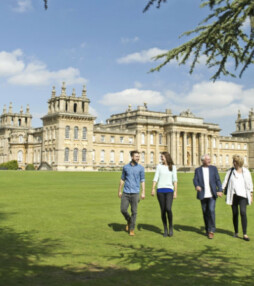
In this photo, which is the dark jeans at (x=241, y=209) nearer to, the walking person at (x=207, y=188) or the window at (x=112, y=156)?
the walking person at (x=207, y=188)

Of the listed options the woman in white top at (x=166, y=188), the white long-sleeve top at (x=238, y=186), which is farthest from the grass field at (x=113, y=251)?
the white long-sleeve top at (x=238, y=186)

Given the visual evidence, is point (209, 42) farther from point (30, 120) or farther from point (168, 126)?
point (30, 120)

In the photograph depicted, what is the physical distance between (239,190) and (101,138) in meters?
70.7

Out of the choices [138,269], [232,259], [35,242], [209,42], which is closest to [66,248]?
[35,242]

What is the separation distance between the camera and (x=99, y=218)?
1290cm

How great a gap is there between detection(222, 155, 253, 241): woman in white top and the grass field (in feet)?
2.33

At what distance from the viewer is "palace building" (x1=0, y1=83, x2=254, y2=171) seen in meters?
72.5

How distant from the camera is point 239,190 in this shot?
10.3 metres

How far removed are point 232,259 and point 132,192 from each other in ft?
11.3

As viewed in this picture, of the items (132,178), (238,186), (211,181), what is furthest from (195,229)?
(132,178)

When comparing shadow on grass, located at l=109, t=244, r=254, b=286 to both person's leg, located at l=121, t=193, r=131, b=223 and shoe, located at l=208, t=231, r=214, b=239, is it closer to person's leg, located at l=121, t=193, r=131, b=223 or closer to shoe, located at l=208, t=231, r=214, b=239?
shoe, located at l=208, t=231, r=214, b=239

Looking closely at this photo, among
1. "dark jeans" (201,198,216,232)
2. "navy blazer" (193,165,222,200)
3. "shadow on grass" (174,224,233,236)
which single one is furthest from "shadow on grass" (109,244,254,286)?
"shadow on grass" (174,224,233,236)

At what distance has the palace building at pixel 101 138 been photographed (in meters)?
72.5

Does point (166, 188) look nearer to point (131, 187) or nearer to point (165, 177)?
point (165, 177)
